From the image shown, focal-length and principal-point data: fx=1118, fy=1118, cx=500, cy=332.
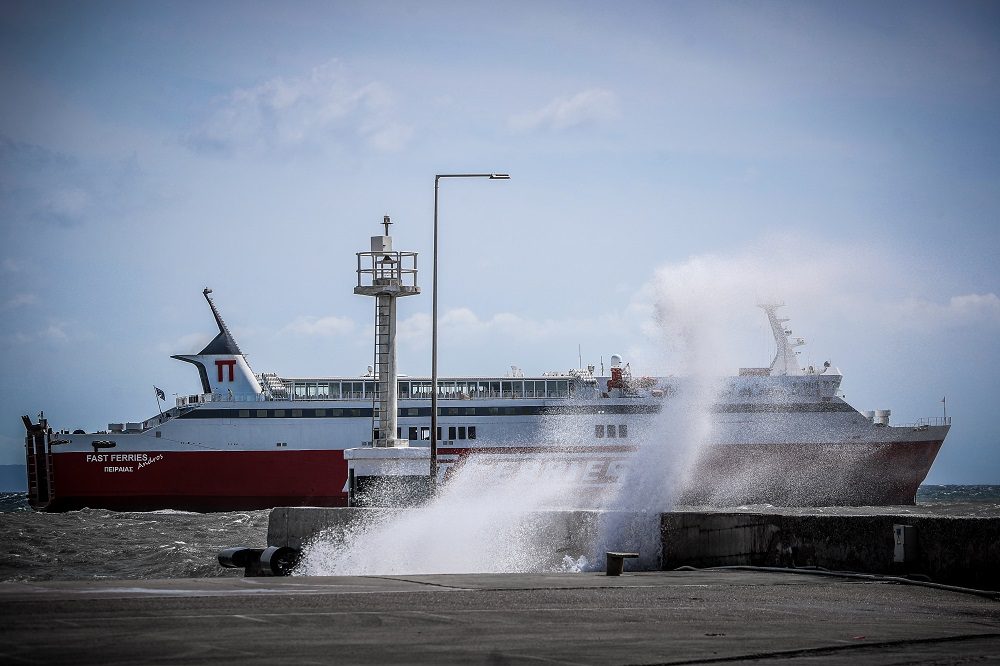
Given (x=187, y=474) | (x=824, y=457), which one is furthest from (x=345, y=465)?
(x=824, y=457)

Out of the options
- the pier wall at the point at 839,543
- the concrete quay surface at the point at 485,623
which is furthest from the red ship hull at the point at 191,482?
the concrete quay surface at the point at 485,623

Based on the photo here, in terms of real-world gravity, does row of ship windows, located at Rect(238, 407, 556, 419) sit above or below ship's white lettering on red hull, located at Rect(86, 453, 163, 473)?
above

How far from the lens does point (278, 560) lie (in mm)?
15742

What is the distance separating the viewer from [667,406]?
72.5 ft

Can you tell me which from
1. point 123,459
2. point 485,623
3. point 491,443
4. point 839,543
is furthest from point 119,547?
point 491,443

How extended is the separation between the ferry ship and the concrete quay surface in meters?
46.3

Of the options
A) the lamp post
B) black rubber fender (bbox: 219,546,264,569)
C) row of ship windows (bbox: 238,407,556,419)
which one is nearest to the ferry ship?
row of ship windows (bbox: 238,407,556,419)

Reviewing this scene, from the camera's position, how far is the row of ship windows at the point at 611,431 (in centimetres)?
5847

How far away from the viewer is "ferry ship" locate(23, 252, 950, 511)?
57.2 m

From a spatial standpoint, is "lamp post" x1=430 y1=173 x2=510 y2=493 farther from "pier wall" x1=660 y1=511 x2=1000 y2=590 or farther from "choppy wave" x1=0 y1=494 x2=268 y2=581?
"pier wall" x1=660 y1=511 x2=1000 y2=590

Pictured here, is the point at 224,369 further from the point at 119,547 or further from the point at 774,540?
the point at 774,540

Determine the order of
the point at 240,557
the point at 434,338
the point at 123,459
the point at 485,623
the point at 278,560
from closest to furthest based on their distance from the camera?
the point at 485,623 → the point at 278,560 → the point at 240,557 → the point at 434,338 → the point at 123,459

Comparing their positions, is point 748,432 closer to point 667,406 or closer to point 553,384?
point 553,384

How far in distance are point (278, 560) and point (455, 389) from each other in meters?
45.6
